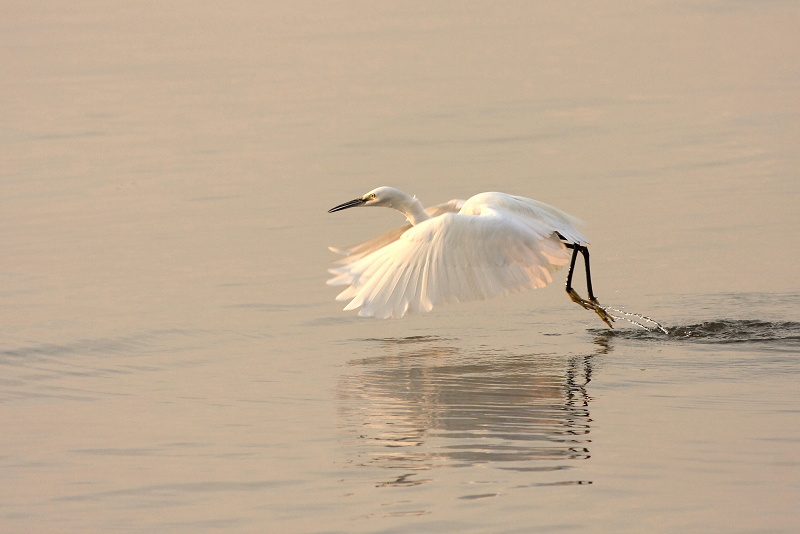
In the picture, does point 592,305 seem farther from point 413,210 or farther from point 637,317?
point 413,210

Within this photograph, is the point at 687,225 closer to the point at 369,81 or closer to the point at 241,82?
the point at 369,81

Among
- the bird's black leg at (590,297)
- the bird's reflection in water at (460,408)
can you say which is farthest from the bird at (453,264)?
the bird's reflection in water at (460,408)

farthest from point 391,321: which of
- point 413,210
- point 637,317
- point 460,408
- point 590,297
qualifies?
point 460,408

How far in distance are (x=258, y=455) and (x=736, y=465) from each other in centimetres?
244

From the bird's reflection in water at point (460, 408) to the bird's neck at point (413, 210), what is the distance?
1.05m

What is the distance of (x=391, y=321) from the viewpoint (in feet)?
34.1

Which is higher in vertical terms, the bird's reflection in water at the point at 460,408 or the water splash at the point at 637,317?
the water splash at the point at 637,317

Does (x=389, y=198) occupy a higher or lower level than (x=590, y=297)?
higher

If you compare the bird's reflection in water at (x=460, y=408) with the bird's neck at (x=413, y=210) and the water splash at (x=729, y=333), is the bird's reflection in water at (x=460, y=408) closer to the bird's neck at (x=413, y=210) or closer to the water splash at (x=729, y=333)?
the water splash at (x=729, y=333)

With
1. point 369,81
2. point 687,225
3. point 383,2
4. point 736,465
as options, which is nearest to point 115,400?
point 736,465

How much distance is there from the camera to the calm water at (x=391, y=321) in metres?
6.41

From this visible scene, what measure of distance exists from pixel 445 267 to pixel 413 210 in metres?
1.43

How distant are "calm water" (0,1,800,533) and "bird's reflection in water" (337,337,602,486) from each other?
0.03 meters

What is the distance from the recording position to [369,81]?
61.4ft
